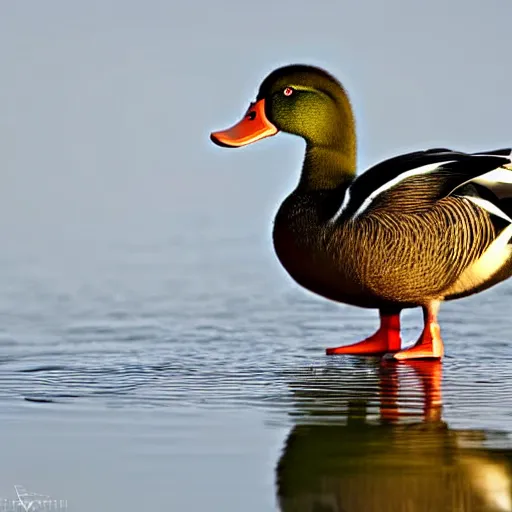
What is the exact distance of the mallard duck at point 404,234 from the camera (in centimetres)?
741

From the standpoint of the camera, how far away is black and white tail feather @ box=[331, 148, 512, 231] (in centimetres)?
741

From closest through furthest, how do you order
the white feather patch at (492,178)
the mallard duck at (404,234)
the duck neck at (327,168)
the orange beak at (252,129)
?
the mallard duck at (404,234) < the white feather patch at (492,178) < the duck neck at (327,168) < the orange beak at (252,129)

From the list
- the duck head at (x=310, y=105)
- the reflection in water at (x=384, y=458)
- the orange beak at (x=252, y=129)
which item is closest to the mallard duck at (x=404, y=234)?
the duck head at (x=310, y=105)

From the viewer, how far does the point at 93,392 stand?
19.9 feet

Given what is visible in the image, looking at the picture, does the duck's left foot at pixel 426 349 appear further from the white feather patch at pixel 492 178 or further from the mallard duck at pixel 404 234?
the white feather patch at pixel 492 178

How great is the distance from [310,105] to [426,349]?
138cm

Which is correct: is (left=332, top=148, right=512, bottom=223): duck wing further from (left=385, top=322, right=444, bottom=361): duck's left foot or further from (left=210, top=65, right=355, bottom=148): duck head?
(left=385, top=322, right=444, bottom=361): duck's left foot

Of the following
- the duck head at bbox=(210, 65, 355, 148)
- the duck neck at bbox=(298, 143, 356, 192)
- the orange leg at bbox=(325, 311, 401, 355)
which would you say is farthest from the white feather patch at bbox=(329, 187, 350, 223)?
the orange leg at bbox=(325, 311, 401, 355)

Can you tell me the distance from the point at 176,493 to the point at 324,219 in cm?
330

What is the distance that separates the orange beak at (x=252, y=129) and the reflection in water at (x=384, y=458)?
1.99 m

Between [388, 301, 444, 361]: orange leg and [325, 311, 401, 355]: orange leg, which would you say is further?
[325, 311, 401, 355]: orange leg

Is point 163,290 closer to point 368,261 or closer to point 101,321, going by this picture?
point 101,321

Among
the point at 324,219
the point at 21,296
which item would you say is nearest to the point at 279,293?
the point at 21,296

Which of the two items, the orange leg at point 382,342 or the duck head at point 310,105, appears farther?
the duck head at point 310,105
